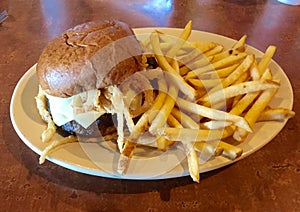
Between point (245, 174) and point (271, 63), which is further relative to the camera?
point (271, 63)

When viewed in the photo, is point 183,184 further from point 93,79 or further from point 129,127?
point 93,79

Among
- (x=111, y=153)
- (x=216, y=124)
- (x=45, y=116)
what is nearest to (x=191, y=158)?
(x=216, y=124)

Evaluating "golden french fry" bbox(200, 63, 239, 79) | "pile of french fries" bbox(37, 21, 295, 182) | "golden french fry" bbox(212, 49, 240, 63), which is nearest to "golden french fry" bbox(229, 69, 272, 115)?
"pile of french fries" bbox(37, 21, 295, 182)

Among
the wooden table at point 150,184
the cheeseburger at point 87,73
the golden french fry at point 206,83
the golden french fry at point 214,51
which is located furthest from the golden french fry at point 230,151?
the golden french fry at point 214,51

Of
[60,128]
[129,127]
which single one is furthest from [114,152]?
[60,128]

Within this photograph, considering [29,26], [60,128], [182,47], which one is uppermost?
[182,47]

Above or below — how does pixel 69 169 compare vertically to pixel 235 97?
below

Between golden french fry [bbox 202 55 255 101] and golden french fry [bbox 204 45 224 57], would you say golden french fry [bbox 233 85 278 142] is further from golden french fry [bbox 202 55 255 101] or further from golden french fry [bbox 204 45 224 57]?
golden french fry [bbox 204 45 224 57]

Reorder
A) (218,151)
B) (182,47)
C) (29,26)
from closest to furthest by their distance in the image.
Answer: (218,151), (182,47), (29,26)
